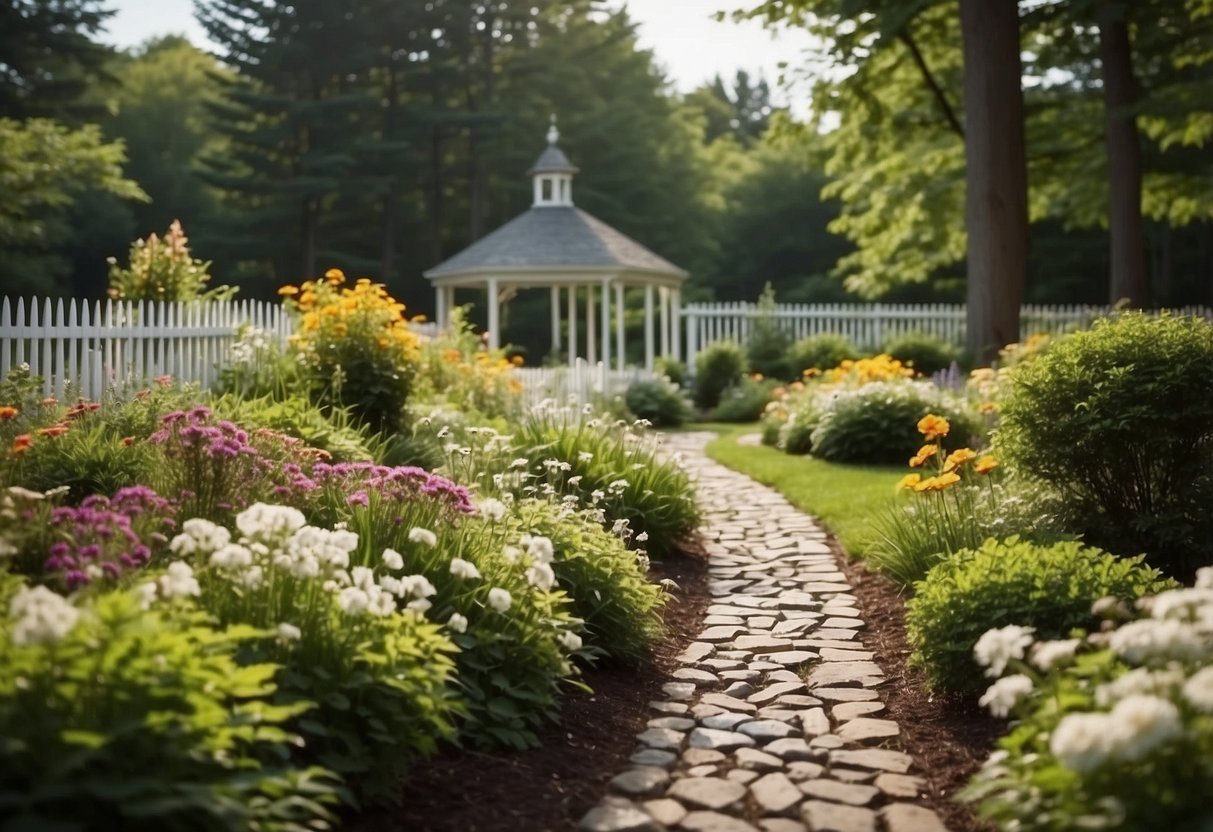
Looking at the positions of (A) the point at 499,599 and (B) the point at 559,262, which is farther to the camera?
(B) the point at 559,262

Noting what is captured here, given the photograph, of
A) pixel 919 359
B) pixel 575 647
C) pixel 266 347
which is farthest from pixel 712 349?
pixel 575 647

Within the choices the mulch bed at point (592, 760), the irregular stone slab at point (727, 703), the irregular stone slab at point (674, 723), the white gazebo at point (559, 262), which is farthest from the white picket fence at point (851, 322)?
the irregular stone slab at point (674, 723)

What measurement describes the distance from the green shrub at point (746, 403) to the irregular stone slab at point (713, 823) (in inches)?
570

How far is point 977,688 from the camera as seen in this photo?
4.57 meters

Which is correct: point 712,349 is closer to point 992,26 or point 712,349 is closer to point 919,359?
point 919,359

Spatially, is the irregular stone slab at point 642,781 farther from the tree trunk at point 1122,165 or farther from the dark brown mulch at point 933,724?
the tree trunk at point 1122,165

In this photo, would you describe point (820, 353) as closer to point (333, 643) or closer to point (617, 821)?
point (617, 821)

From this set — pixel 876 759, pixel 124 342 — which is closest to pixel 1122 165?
pixel 124 342

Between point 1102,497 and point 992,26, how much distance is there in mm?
8945

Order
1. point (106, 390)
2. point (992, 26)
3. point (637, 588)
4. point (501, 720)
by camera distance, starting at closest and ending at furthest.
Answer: point (501, 720) → point (637, 588) → point (106, 390) → point (992, 26)

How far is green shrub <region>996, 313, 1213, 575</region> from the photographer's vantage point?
6133mm

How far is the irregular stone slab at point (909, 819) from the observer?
137 inches

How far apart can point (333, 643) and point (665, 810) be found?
1.10 meters

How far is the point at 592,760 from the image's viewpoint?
162 inches
